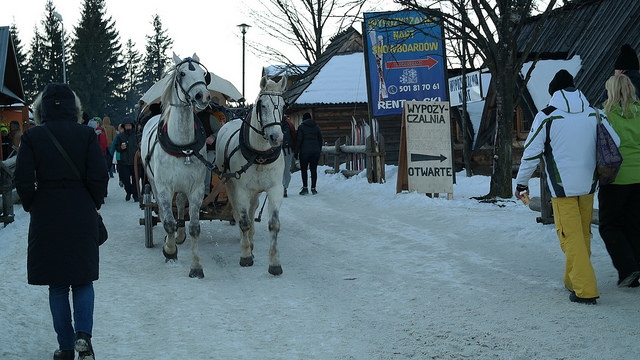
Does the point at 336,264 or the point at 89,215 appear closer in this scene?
the point at 89,215

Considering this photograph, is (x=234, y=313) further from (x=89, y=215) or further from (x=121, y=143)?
(x=121, y=143)

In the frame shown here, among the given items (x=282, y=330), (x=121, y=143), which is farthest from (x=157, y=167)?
(x=121, y=143)

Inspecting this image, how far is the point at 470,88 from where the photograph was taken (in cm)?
2105

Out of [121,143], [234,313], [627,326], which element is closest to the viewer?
[627,326]

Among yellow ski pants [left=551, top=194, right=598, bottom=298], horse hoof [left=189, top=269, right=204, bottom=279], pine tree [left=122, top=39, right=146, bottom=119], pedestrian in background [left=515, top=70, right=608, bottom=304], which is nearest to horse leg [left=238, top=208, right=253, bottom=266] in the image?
horse hoof [left=189, top=269, right=204, bottom=279]

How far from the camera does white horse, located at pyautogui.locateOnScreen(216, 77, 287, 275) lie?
822cm

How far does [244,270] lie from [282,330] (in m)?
2.69

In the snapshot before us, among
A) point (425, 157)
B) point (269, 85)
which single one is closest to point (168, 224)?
point (269, 85)

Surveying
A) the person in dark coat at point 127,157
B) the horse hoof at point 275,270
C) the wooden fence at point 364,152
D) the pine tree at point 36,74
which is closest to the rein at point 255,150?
the horse hoof at point 275,270

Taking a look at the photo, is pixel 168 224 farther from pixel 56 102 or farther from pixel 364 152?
pixel 364 152

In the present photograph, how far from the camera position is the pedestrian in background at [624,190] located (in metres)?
6.81

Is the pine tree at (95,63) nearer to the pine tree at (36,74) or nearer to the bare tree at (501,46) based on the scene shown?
the pine tree at (36,74)

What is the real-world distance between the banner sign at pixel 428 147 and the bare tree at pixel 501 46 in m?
1.14

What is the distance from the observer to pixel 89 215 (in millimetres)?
4961
